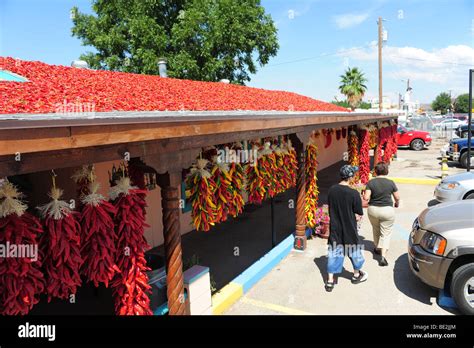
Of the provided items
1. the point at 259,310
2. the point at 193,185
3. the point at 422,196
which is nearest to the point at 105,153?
the point at 193,185

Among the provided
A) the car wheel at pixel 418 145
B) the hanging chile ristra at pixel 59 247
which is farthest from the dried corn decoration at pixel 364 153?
the car wheel at pixel 418 145

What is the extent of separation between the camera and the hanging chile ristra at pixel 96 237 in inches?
118

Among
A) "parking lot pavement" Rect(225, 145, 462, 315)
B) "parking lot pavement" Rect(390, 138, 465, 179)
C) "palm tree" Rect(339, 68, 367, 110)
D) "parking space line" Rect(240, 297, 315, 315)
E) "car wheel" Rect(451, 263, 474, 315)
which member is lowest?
"parking space line" Rect(240, 297, 315, 315)

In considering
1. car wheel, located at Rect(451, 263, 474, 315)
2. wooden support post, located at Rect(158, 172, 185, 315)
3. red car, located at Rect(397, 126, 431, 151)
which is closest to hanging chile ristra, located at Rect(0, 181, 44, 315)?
wooden support post, located at Rect(158, 172, 185, 315)

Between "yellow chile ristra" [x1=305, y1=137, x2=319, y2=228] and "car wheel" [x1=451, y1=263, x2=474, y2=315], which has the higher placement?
"yellow chile ristra" [x1=305, y1=137, x2=319, y2=228]

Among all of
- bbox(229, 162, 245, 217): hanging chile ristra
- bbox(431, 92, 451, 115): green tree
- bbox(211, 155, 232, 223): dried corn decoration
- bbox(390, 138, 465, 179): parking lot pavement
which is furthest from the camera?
bbox(431, 92, 451, 115): green tree

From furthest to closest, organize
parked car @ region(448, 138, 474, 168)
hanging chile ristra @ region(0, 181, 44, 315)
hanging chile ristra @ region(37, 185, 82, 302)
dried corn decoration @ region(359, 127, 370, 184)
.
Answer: parked car @ region(448, 138, 474, 168) → dried corn decoration @ region(359, 127, 370, 184) → hanging chile ristra @ region(37, 185, 82, 302) → hanging chile ristra @ region(0, 181, 44, 315)

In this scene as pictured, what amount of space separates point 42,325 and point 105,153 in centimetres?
194

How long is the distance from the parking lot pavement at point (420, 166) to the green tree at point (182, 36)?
911 centimetres

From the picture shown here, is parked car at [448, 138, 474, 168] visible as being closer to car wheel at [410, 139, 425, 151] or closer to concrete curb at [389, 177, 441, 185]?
concrete curb at [389, 177, 441, 185]

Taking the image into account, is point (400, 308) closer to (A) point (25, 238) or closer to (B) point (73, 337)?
(B) point (73, 337)

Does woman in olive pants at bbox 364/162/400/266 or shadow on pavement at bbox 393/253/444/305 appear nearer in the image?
shadow on pavement at bbox 393/253/444/305

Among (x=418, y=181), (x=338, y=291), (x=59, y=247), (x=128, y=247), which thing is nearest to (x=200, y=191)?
(x=128, y=247)

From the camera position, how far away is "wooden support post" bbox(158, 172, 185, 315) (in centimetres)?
364
